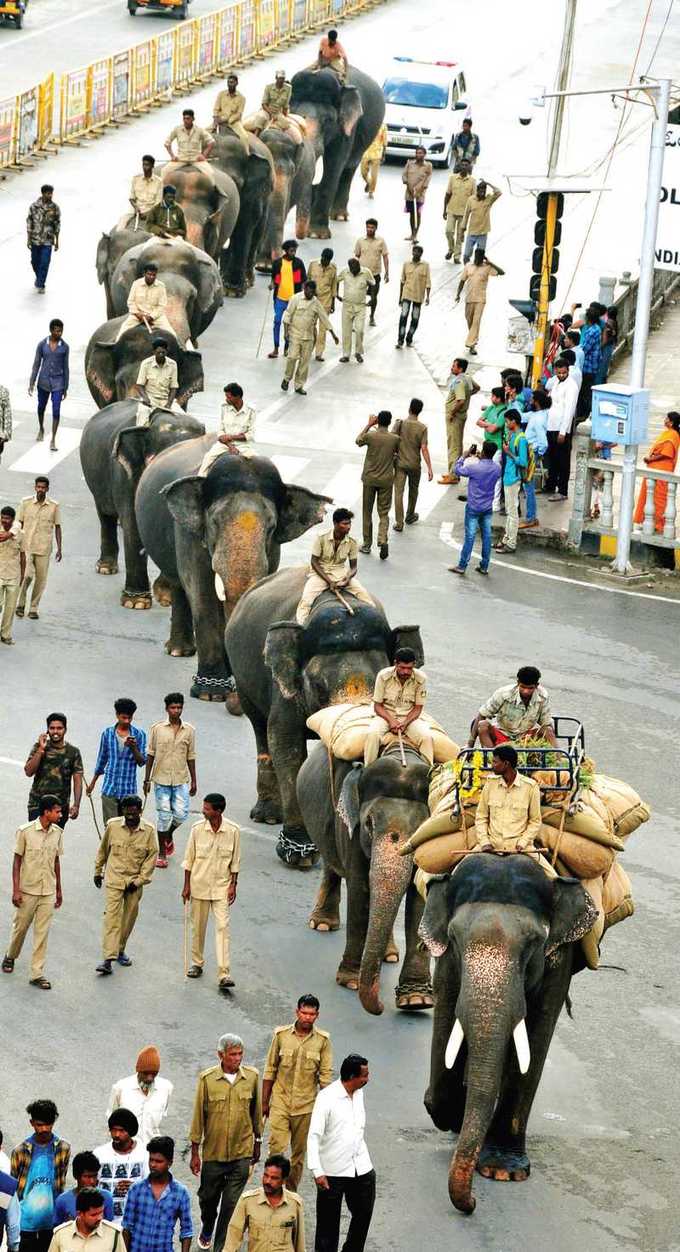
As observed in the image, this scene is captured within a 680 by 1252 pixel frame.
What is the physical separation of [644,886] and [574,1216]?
5350 millimetres

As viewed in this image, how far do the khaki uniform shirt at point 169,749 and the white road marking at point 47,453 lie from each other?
34.7 feet

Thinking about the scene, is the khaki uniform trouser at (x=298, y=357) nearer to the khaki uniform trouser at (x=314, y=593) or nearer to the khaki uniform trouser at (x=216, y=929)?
the khaki uniform trouser at (x=314, y=593)

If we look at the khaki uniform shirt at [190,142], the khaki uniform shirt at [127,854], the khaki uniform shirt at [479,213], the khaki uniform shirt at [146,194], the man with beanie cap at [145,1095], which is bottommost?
the man with beanie cap at [145,1095]

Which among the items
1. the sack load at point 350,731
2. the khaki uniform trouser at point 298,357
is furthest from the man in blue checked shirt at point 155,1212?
the khaki uniform trouser at point 298,357

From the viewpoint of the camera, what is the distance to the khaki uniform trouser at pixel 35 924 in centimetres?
1908

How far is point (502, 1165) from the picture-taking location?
17.2 metres

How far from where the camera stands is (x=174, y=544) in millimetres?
26000

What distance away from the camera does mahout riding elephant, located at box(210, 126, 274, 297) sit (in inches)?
1549

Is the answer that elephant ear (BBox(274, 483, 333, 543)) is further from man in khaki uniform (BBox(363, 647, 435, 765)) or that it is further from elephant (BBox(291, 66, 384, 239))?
elephant (BBox(291, 66, 384, 239))

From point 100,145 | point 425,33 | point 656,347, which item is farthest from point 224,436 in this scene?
point 425,33

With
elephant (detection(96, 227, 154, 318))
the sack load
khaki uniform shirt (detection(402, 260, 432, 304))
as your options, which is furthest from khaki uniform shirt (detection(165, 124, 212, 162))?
the sack load

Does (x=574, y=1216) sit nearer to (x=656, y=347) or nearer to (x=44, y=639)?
(x=44, y=639)

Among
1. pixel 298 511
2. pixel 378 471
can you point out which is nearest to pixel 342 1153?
pixel 298 511

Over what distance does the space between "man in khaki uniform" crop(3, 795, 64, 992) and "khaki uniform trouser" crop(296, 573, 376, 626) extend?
333cm
